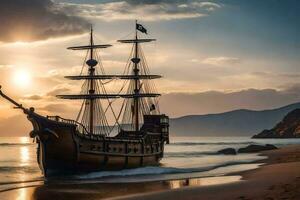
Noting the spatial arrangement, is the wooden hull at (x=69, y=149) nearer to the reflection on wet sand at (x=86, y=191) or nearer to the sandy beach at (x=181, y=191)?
the sandy beach at (x=181, y=191)

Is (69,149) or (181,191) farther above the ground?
(69,149)

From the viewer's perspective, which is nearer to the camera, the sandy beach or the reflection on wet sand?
the sandy beach

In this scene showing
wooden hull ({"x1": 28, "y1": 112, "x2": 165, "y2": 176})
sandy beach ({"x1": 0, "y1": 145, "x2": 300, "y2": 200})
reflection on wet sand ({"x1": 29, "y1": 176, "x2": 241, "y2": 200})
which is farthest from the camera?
wooden hull ({"x1": 28, "y1": 112, "x2": 165, "y2": 176})

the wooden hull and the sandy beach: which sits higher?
the wooden hull

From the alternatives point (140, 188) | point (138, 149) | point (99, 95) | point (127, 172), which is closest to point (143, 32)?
point (99, 95)

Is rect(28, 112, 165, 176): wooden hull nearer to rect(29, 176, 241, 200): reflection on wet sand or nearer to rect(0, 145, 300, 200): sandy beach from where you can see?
rect(0, 145, 300, 200): sandy beach

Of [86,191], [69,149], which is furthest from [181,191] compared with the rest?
[69,149]

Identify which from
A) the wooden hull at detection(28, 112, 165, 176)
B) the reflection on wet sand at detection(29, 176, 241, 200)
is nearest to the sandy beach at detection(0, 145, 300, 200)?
the reflection on wet sand at detection(29, 176, 241, 200)

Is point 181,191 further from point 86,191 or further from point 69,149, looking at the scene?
point 69,149

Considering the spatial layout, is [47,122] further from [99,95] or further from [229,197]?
[229,197]

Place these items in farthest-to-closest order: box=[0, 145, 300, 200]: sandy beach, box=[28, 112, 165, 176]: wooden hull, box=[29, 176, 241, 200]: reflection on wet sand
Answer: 1. box=[28, 112, 165, 176]: wooden hull
2. box=[29, 176, 241, 200]: reflection on wet sand
3. box=[0, 145, 300, 200]: sandy beach

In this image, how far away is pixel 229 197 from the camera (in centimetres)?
2134

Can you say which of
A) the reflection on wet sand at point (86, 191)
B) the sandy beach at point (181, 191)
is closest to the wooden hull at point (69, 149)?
the sandy beach at point (181, 191)

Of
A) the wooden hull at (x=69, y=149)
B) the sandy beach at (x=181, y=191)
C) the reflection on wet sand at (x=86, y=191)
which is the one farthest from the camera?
the wooden hull at (x=69, y=149)
